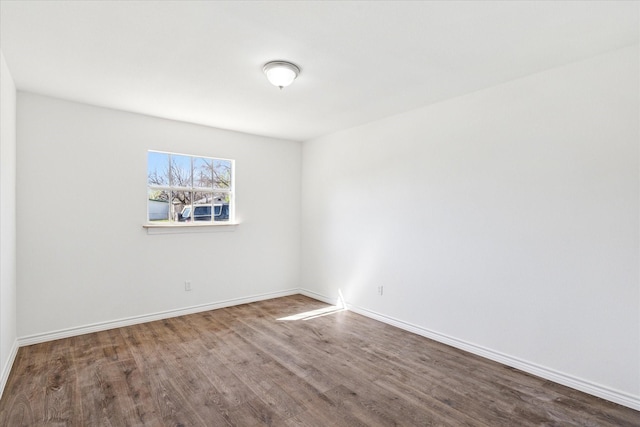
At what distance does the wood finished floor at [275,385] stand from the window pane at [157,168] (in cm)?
173

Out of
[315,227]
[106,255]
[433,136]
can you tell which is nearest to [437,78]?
[433,136]

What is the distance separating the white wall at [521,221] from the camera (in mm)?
2312

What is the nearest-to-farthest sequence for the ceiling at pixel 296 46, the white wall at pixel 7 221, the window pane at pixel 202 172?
the ceiling at pixel 296 46 → the white wall at pixel 7 221 → the window pane at pixel 202 172

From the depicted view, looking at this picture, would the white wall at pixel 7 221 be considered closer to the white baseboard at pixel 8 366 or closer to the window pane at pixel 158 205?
the white baseboard at pixel 8 366

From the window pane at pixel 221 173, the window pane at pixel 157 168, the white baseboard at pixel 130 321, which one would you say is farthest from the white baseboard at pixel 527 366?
the window pane at pixel 157 168

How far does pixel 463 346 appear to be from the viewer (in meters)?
3.16

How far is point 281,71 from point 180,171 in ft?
7.64

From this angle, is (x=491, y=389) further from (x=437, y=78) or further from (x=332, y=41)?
(x=332, y=41)

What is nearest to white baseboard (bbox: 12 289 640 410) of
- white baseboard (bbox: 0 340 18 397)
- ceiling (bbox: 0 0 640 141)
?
white baseboard (bbox: 0 340 18 397)

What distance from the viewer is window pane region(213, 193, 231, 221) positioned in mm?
4535

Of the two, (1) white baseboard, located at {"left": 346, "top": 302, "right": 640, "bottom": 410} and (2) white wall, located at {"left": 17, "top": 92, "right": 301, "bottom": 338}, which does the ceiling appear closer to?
(2) white wall, located at {"left": 17, "top": 92, "right": 301, "bottom": 338}

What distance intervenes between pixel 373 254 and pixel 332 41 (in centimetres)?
259

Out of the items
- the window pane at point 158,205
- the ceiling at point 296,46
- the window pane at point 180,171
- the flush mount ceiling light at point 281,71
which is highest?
the ceiling at point 296,46

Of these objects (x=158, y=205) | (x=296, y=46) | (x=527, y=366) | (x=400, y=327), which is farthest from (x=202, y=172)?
(x=527, y=366)
